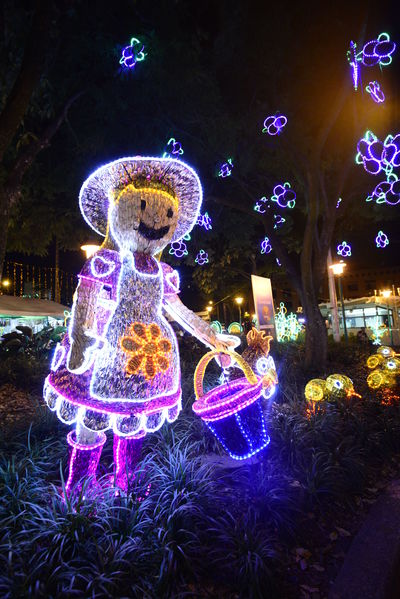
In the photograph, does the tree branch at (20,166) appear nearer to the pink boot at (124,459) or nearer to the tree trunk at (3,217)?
the tree trunk at (3,217)

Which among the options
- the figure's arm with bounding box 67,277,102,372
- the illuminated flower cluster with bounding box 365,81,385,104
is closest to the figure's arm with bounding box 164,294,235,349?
the figure's arm with bounding box 67,277,102,372

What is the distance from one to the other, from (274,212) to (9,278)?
16.0m

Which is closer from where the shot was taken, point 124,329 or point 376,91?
point 124,329

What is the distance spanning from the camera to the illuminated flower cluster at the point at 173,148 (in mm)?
7793

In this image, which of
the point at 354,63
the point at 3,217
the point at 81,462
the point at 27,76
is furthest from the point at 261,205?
the point at 81,462

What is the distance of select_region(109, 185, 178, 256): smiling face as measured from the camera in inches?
111

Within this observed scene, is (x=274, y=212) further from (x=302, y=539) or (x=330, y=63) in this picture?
(x=302, y=539)

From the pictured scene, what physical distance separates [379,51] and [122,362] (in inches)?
A: 287

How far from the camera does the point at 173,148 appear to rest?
8078mm

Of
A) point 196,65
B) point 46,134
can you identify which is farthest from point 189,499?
point 196,65

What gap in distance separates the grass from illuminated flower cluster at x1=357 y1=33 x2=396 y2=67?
6.42m

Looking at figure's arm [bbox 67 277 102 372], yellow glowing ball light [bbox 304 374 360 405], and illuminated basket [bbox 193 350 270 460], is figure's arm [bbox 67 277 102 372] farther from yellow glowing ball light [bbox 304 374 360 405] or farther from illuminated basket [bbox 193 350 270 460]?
yellow glowing ball light [bbox 304 374 360 405]

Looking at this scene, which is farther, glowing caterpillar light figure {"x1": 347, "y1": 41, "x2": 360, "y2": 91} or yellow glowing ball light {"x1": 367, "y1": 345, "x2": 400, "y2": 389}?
glowing caterpillar light figure {"x1": 347, "y1": 41, "x2": 360, "y2": 91}

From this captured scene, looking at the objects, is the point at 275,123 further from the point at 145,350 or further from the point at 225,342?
the point at 145,350
